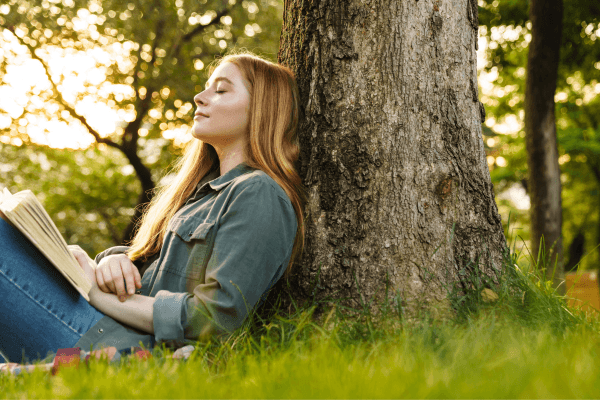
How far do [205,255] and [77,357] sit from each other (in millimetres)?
679

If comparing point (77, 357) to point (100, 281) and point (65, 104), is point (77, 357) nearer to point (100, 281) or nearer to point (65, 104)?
point (100, 281)

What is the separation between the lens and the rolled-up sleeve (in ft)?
6.63

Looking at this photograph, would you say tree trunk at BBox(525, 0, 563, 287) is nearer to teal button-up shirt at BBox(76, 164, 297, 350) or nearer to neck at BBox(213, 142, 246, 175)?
neck at BBox(213, 142, 246, 175)

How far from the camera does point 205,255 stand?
2.26 m

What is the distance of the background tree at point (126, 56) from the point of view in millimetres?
12359

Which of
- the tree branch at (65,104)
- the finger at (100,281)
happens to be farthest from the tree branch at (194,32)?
the finger at (100,281)

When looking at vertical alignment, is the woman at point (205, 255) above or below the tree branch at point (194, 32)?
below

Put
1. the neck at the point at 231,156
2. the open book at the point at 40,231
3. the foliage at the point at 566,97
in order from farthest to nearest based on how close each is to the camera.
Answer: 1. the foliage at the point at 566,97
2. the neck at the point at 231,156
3. the open book at the point at 40,231

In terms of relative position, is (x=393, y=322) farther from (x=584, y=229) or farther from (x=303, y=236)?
(x=584, y=229)

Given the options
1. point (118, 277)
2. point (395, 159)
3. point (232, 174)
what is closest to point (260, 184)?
point (232, 174)

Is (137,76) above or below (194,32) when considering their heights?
below

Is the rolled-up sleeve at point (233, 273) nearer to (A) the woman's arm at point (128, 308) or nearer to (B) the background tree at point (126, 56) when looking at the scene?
(A) the woman's arm at point (128, 308)

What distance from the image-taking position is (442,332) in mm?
1870

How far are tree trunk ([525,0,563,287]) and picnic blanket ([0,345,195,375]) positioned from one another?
619 cm
